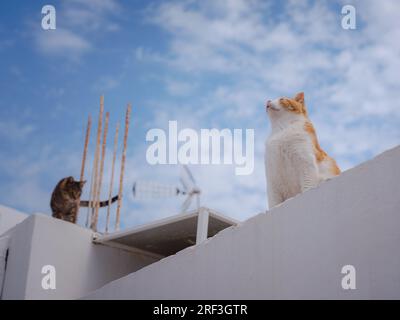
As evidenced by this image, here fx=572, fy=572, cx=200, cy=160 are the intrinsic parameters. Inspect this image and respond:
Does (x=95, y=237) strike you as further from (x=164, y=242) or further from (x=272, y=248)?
(x=272, y=248)

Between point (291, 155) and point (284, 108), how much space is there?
0.61m

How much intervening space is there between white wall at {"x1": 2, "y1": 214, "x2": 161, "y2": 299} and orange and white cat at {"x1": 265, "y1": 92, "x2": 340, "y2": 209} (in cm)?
395

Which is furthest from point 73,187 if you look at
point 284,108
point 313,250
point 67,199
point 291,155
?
point 313,250

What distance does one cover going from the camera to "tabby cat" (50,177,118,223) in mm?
10344

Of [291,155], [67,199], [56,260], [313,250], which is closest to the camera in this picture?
[313,250]

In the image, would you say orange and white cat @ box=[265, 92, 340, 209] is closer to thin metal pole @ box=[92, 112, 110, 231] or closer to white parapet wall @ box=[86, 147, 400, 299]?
white parapet wall @ box=[86, 147, 400, 299]

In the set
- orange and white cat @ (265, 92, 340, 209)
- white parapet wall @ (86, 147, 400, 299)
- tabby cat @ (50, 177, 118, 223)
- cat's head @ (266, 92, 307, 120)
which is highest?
tabby cat @ (50, 177, 118, 223)

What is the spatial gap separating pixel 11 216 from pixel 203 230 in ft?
20.6

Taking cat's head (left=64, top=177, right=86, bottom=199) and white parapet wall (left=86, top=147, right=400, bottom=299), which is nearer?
white parapet wall (left=86, top=147, right=400, bottom=299)

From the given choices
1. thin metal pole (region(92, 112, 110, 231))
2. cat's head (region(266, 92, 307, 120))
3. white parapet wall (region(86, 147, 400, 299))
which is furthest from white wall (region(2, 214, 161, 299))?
cat's head (region(266, 92, 307, 120))

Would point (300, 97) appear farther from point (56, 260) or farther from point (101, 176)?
point (101, 176)

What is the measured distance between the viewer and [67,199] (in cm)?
1043

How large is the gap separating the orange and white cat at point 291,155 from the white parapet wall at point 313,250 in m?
0.47
